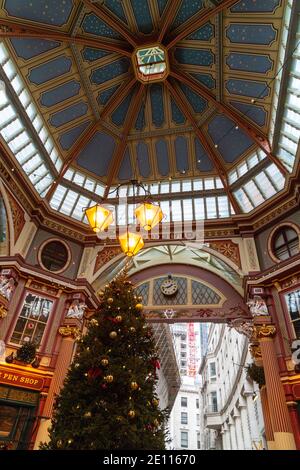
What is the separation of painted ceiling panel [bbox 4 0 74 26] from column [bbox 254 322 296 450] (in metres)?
14.2

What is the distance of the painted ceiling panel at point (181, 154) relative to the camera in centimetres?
1639

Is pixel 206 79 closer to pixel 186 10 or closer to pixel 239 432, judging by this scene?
pixel 186 10

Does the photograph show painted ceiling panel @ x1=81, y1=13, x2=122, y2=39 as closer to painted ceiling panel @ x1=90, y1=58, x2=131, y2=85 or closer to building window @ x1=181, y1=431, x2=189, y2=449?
painted ceiling panel @ x1=90, y1=58, x2=131, y2=85

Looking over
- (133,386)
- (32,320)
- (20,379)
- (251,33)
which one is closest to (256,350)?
(133,386)

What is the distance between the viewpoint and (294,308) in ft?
35.4

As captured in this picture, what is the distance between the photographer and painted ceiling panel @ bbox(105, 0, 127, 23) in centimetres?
1243

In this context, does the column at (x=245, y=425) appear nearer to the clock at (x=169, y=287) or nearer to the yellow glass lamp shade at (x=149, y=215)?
the clock at (x=169, y=287)

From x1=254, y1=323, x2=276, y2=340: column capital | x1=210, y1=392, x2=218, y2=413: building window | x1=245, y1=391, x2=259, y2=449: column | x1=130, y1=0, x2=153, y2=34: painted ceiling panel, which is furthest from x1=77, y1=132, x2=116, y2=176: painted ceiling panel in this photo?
x1=210, y1=392, x2=218, y2=413: building window

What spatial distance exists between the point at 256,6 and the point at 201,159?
22.6ft

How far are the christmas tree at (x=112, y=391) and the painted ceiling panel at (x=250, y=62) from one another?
11.9 metres

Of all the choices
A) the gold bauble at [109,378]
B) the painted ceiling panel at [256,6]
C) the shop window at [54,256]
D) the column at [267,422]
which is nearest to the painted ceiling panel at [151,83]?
the painted ceiling panel at [256,6]

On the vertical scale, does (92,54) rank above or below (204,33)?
below
